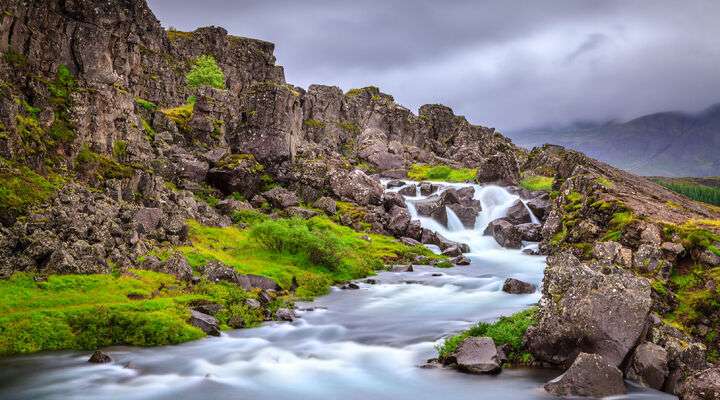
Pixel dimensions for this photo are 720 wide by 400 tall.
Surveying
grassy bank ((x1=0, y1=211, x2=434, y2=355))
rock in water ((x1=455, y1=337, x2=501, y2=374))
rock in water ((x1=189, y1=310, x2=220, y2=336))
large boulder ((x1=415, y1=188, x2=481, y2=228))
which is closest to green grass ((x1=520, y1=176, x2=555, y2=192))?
large boulder ((x1=415, y1=188, x2=481, y2=228))

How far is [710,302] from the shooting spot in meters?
24.0

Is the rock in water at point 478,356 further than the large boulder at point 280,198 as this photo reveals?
No

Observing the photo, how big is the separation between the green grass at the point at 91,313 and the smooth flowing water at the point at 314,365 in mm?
813

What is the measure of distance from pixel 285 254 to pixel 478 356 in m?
26.1

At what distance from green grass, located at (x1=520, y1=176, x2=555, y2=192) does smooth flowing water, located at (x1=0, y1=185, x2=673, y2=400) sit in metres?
58.3

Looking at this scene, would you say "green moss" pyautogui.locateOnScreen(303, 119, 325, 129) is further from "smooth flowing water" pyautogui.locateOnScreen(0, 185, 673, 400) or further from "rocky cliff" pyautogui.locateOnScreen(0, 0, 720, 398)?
"smooth flowing water" pyautogui.locateOnScreen(0, 185, 673, 400)

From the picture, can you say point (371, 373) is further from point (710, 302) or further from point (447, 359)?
point (710, 302)

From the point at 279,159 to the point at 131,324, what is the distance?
5069cm

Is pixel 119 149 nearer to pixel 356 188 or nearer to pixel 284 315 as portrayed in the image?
pixel 284 315

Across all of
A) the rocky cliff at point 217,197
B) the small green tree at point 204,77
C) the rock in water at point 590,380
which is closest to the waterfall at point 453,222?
the rocky cliff at point 217,197

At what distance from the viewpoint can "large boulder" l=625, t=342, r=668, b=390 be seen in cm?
1953

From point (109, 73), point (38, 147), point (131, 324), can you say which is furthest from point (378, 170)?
point (131, 324)

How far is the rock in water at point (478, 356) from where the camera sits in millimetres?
21230

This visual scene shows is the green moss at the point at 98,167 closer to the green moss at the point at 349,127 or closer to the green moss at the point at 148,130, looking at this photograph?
the green moss at the point at 148,130
